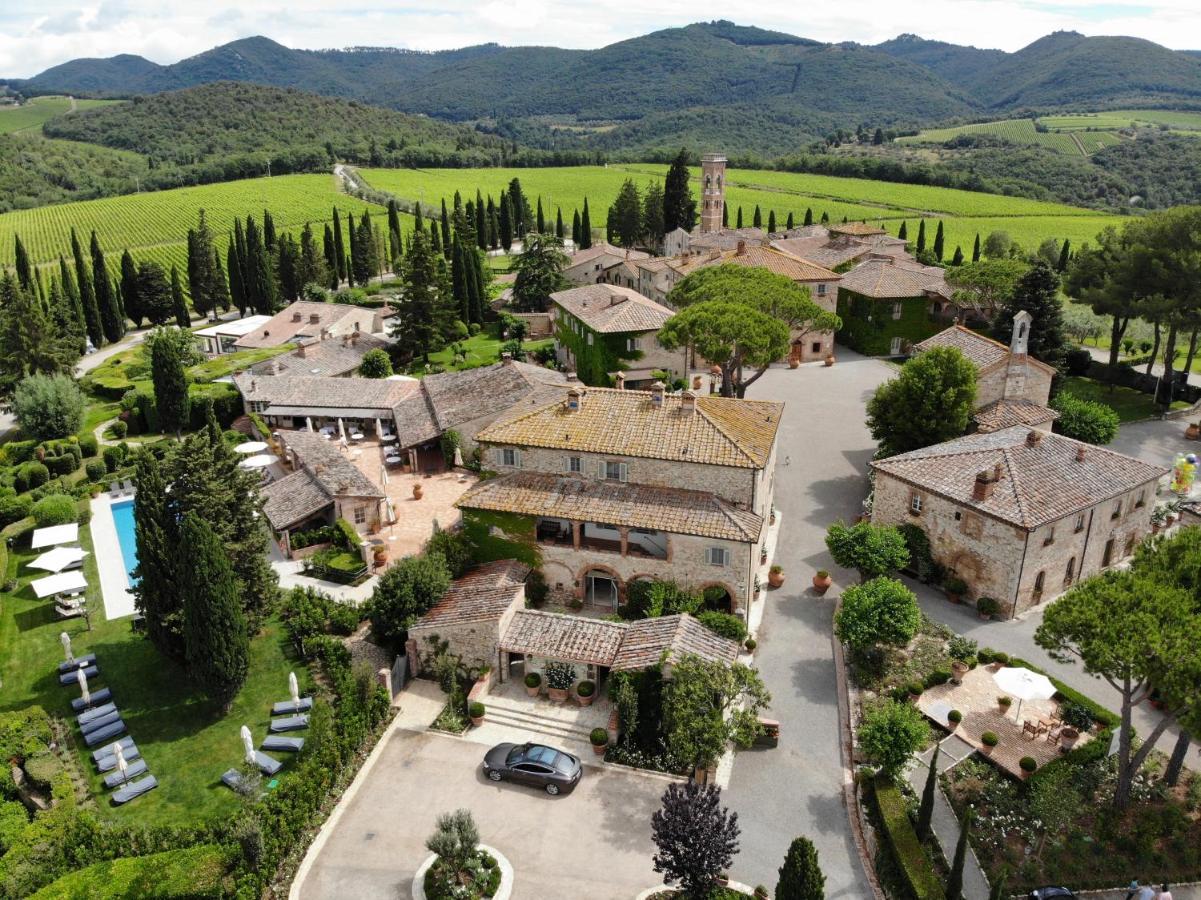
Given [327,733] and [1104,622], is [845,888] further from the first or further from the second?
[327,733]

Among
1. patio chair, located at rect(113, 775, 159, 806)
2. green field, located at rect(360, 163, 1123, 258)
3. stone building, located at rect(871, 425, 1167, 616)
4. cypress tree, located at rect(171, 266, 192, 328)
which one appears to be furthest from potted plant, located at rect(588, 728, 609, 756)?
green field, located at rect(360, 163, 1123, 258)

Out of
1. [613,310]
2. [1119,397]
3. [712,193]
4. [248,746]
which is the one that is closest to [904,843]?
[248,746]

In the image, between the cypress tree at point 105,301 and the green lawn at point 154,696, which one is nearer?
the green lawn at point 154,696

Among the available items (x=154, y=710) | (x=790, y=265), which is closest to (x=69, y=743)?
(x=154, y=710)

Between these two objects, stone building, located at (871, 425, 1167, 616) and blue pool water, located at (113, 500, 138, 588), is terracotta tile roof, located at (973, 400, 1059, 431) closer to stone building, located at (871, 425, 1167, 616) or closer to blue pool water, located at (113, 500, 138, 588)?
stone building, located at (871, 425, 1167, 616)

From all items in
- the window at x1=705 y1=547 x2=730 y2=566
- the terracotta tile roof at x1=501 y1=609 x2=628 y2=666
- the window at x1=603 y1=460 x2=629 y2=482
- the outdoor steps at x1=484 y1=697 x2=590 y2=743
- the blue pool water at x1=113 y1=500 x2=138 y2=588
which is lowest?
the blue pool water at x1=113 y1=500 x2=138 y2=588

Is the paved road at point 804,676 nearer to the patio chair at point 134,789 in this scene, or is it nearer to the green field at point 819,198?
the patio chair at point 134,789

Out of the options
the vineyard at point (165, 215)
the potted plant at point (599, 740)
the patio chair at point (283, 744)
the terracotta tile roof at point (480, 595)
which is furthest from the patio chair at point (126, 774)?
Result: the vineyard at point (165, 215)
